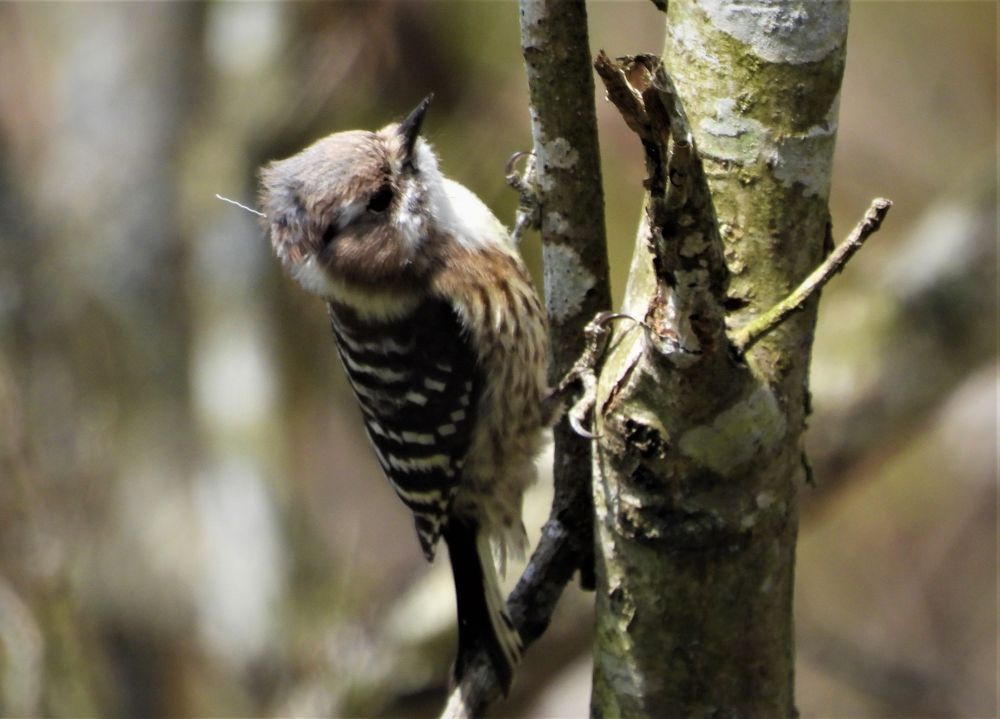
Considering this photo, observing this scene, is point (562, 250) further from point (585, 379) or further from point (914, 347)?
point (914, 347)

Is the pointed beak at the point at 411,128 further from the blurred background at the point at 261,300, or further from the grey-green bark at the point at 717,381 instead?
the blurred background at the point at 261,300

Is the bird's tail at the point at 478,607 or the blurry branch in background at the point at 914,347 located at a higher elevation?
the blurry branch in background at the point at 914,347

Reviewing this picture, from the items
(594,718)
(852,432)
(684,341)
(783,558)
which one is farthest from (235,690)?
(684,341)

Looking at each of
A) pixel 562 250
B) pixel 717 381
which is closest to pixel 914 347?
pixel 562 250

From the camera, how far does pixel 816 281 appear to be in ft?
5.45

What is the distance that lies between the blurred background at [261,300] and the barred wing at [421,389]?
2451mm

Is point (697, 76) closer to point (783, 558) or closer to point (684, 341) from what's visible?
point (684, 341)

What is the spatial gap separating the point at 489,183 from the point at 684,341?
4584 mm

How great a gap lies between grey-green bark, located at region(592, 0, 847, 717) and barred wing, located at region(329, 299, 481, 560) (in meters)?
1.06

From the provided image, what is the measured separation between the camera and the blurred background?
20.8 feet

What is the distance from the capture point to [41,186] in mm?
7137

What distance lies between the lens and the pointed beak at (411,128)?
308cm

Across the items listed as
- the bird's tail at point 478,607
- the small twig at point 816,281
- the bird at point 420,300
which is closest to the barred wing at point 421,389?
the bird at point 420,300

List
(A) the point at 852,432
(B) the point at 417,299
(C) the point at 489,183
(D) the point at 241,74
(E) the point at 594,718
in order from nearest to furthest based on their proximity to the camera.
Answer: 1. (E) the point at 594,718
2. (B) the point at 417,299
3. (A) the point at 852,432
4. (C) the point at 489,183
5. (D) the point at 241,74
